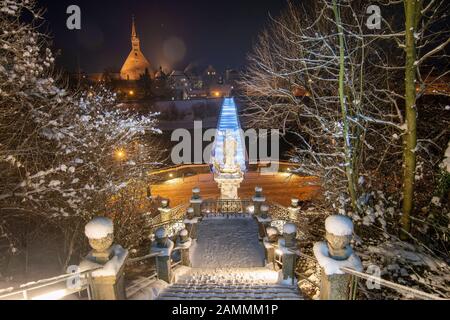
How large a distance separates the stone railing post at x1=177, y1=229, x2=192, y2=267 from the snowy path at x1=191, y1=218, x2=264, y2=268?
1.39 ft

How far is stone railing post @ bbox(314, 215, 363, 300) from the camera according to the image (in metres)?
4.05

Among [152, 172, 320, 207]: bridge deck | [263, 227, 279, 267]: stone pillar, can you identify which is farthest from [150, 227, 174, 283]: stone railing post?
[152, 172, 320, 207]: bridge deck

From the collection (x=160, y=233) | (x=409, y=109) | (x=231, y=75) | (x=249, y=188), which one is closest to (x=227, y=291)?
(x=160, y=233)

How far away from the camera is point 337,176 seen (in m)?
9.24

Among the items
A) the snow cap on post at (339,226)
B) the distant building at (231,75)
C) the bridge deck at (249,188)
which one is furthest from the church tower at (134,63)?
the snow cap on post at (339,226)

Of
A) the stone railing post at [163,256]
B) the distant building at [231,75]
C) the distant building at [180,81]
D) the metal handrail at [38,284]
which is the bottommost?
the stone railing post at [163,256]

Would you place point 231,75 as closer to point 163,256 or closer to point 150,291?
point 163,256

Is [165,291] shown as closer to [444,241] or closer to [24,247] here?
[24,247]

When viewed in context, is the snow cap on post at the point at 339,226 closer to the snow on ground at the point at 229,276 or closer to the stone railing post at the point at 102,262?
the snow on ground at the point at 229,276

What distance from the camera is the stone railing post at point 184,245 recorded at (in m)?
7.86

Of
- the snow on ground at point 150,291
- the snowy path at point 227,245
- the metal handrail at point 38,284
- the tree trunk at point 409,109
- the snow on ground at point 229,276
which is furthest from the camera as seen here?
the snowy path at point 227,245

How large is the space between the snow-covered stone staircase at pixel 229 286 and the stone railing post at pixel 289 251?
0.96 ft
